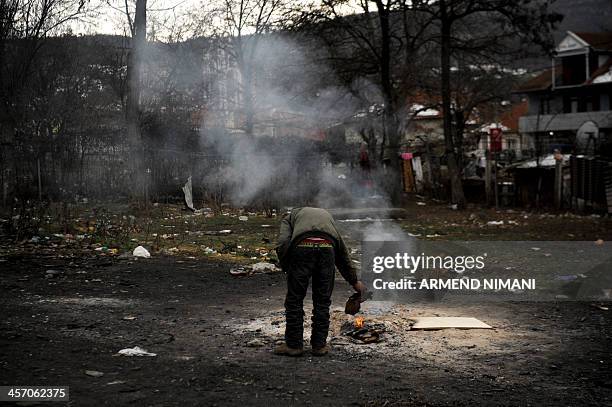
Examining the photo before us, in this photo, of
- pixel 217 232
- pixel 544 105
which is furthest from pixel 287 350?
pixel 544 105

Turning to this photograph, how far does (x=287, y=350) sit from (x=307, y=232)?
917mm

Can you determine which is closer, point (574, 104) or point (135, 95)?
point (135, 95)

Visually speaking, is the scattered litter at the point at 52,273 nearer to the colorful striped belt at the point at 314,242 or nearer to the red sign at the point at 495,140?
the colorful striped belt at the point at 314,242

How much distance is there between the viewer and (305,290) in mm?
5141

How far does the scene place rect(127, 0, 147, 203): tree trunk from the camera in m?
16.8

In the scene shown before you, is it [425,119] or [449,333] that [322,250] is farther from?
[425,119]

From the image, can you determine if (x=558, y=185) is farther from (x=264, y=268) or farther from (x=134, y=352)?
(x=134, y=352)

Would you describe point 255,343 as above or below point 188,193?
below

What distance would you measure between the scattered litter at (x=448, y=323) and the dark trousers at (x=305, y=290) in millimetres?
1229

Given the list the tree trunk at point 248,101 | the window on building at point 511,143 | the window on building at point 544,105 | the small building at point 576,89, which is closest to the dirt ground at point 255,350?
the tree trunk at point 248,101

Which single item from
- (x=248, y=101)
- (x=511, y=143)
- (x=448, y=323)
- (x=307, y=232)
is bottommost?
(x=448, y=323)

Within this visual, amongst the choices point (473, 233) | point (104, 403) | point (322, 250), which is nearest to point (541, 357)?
point (322, 250)

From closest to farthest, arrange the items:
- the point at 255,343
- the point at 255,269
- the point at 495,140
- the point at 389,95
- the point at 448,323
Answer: the point at 255,343 < the point at 448,323 < the point at 255,269 < the point at 389,95 < the point at 495,140

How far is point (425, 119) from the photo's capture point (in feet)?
147
